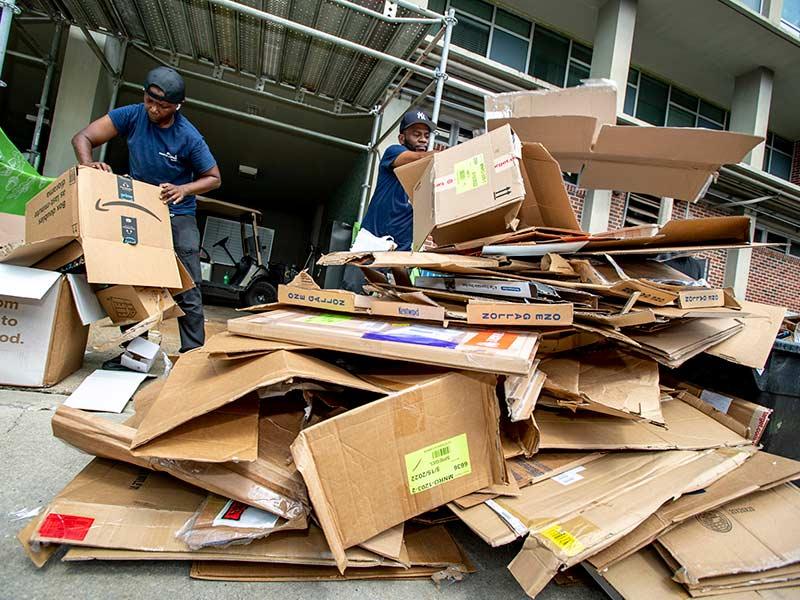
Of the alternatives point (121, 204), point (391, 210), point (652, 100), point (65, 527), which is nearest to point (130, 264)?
point (121, 204)

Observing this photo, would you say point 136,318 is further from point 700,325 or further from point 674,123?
point 674,123

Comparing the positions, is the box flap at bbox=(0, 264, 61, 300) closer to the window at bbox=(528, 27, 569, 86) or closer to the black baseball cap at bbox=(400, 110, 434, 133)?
the black baseball cap at bbox=(400, 110, 434, 133)

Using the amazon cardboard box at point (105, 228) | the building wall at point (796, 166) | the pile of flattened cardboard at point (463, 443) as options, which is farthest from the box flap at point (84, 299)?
the building wall at point (796, 166)

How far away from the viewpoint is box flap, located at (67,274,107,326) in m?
1.76

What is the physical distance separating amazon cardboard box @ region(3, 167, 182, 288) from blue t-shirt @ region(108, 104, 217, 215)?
0.83 feet

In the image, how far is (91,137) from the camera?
83.0 inches

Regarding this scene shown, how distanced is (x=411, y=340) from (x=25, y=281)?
5.07 feet

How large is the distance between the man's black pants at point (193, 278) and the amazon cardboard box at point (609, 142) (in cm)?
173

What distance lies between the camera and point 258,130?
18.8 feet

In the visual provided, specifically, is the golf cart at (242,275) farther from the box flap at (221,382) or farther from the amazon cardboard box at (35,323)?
the box flap at (221,382)

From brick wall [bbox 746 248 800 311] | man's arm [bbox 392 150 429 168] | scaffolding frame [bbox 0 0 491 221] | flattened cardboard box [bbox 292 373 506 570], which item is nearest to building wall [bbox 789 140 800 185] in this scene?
brick wall [bbox 746 248 800 311]

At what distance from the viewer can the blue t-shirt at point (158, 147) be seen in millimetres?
A: 2150

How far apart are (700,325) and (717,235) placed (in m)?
0.32

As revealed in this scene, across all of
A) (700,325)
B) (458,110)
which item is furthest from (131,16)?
(700,325)
